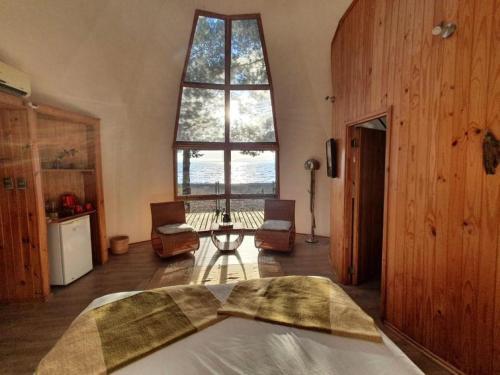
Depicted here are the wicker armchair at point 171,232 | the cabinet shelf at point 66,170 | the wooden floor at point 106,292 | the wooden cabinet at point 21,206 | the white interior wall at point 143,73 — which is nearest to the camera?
the wooden floor at point 106,292

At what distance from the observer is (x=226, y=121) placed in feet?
17.6

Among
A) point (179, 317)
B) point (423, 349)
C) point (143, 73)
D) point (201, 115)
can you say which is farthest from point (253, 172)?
point (179, 317)

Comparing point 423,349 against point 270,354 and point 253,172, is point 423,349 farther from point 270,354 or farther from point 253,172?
point 253,172

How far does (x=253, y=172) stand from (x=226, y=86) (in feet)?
6.15

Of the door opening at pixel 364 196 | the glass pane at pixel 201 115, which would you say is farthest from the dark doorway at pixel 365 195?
the glass pane at pixel 201 115

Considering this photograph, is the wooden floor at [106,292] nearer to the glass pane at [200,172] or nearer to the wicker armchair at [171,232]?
the wicker armchair at [171,232]

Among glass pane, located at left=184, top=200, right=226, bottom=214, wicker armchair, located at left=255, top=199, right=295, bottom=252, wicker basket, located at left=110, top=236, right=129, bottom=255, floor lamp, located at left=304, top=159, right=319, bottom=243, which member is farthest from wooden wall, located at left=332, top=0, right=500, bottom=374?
wicker basket, located at left=110, top=236, right=129, bottom=255

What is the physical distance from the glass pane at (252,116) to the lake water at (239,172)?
0.52 m

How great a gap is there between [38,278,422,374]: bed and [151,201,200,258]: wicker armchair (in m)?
2.80

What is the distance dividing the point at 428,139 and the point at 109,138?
14.4 ft

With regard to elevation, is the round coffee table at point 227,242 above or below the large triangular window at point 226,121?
below

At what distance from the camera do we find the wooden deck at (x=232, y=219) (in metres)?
5.53

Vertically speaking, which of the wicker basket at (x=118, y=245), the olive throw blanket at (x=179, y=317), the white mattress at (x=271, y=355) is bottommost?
the wicker basket at (x=118, y=245)

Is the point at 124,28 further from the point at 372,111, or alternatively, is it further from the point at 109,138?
the point at 372,111
